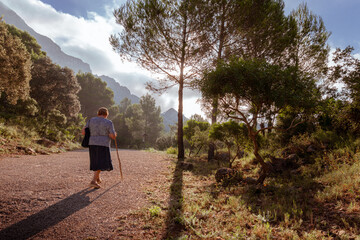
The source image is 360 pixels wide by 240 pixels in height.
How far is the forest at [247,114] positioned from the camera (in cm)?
347

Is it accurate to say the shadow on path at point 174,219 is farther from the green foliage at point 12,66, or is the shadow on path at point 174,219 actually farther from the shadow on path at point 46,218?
the green foliage at point 12,66

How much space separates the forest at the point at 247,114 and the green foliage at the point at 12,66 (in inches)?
2.0

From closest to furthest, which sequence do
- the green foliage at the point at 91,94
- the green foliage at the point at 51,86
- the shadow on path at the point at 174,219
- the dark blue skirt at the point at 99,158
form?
the shadow on path at the point at 174,219, the dark blue skirt at the point at 99,158, the green foliage at the point at 51,86, the green foliage at the point at 91,94

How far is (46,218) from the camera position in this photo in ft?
8.46

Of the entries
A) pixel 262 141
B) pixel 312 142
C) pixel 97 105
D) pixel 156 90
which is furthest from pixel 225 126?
pixel 97 105

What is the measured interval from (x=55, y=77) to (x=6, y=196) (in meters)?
17.3

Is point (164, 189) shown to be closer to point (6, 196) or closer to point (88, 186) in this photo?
Answer: point (88, 186)

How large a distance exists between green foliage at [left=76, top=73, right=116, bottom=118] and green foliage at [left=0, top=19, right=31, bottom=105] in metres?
26.9

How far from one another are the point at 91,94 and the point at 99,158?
35289 millimetres

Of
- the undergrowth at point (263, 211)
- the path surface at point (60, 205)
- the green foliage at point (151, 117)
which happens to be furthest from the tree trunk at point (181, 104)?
the green foliage at point (151, 117)

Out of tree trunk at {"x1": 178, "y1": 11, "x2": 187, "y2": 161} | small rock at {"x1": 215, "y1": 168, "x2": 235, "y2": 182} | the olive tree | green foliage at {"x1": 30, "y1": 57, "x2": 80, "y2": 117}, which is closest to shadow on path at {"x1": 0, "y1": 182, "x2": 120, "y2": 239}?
small rock at {"x1": 215, "y1": 168, "x2": 235, "y2": 182}

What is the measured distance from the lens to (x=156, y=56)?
11.8 m

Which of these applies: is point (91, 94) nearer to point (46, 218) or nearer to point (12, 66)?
point (12, 66)

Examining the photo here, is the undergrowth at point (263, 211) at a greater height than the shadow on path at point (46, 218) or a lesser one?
lesser
